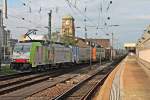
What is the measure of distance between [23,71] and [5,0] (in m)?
8.81

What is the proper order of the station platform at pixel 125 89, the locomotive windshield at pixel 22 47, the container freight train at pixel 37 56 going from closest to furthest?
the station platform at pixel 125 89
the container freight train at pixel 37 56
the locomotive windshield at pixel 22 47

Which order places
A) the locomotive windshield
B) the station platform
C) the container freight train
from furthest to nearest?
the locomotive windshield → the container freight train → the station platform

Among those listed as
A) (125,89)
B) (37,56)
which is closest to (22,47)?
(37,56)

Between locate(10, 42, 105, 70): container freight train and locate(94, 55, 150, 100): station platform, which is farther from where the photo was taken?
locate(10, 42, 105, 70): container freight train

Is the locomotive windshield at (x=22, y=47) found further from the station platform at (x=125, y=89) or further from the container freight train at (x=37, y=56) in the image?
the station platform at (x=125, y=89)

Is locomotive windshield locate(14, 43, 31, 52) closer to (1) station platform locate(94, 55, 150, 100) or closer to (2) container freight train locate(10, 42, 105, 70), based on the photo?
(2) container freight train locate(10, 42, 105, 70)

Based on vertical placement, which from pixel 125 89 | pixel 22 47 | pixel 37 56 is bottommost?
pixel 125 89

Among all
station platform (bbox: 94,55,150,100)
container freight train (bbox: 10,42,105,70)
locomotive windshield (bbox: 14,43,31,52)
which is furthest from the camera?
locomotive windshield (bbox: 14,43,31,52)

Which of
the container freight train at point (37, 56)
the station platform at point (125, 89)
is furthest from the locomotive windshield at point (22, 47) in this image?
the station platform at point (125, 89)

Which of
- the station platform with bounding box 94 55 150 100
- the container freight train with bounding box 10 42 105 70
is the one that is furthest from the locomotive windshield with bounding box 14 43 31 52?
the station platform with bounding box 94 55 150 100

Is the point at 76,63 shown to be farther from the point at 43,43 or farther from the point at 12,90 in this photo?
the point at 12,90

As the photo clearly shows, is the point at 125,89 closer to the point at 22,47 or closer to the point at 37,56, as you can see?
the point at 37,56

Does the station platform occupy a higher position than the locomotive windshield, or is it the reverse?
the locomotive windshield

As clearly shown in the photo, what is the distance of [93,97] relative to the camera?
19.6 m
